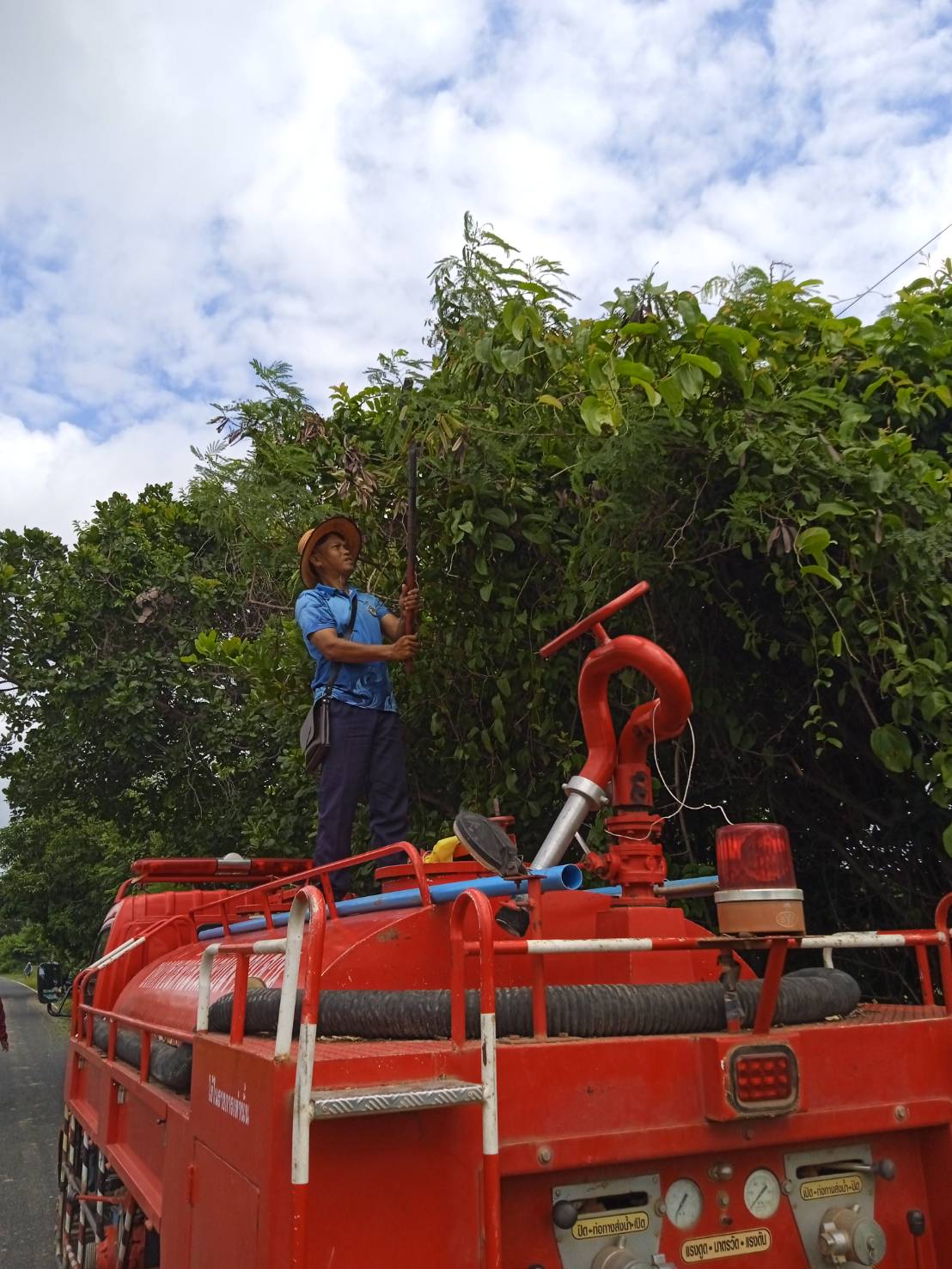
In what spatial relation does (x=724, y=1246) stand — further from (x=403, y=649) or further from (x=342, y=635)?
(x=342, y=635)

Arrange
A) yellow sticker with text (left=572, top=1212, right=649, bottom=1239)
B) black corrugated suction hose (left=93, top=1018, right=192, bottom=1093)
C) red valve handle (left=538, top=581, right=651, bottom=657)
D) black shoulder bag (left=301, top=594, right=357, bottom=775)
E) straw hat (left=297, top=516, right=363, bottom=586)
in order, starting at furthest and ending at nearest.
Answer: straw hat (left=297, top=516, right=363, bottom=586) < black shoulder bag (left=301, top=594, right=357, bottom=775) < red valve handle (left=538, top=581, right=651, bottom=657) < black corrugated suction hose (left=93, top=1018, right=192, bottom=1093) < yellow sticker with text (left=572, top=1212, right=649, bottom=1239)

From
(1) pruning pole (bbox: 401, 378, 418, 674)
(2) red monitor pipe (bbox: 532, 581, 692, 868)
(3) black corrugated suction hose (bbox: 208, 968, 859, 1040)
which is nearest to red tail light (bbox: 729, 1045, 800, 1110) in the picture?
(3) black corrugated suction hose (bbox: 208, 968, 859, 1040)

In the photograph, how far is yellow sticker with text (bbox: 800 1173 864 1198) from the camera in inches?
109

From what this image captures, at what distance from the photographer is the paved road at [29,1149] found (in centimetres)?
765

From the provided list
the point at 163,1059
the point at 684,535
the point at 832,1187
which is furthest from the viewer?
the point at 684,535

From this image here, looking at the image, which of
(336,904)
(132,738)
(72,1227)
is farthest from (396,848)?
(132,738)

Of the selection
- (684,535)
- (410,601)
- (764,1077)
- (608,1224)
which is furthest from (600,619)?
(608,1224)

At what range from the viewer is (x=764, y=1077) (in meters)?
2.58

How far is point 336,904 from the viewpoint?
398 centimetres

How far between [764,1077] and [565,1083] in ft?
1.66

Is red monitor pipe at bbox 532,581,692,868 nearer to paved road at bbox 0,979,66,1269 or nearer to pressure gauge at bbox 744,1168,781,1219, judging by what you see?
pressure gauge at bbox 744,1168,781,1219

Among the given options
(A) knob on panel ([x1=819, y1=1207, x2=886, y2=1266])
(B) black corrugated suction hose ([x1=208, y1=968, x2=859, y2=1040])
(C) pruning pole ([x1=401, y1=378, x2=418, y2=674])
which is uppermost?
(C) pruning pole ([x1=401, y1=378, x2=418, y2=674])

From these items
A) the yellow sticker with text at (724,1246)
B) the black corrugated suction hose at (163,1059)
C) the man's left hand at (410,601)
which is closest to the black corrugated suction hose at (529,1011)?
the yellow sticker with text at (724,1246)

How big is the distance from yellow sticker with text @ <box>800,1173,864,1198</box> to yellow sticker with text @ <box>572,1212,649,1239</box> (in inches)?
19.3
